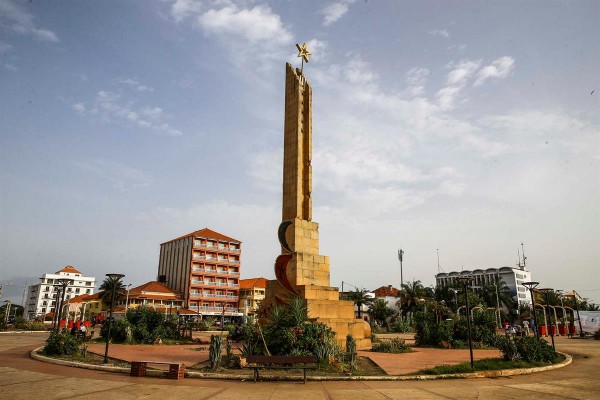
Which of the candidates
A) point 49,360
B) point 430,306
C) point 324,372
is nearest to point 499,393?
point 324,372

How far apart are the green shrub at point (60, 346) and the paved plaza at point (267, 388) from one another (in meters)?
3.01

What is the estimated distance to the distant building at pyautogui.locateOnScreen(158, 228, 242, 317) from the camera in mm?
69562

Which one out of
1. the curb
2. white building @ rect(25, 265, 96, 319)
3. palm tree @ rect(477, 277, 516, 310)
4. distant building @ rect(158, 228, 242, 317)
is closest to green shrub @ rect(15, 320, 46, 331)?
distant building @ rect(158, 228, 242, 317)

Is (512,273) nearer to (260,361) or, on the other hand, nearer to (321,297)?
(321,297)

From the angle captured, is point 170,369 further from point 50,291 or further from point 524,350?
point 50,291

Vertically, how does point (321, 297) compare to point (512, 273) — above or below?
below

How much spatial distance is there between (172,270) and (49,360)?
62.9m

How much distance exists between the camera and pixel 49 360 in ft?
47.9

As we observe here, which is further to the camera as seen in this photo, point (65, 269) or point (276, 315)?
point (65, 269)

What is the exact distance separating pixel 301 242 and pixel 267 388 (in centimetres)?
1024

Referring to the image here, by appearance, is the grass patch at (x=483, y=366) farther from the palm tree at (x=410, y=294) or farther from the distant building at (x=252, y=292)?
the distant building at (x=252, y=292)

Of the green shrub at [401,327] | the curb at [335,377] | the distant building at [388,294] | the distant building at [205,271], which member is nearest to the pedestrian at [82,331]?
the curb at [335,377]

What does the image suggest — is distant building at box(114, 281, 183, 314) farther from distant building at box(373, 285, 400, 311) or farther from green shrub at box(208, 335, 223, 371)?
green shrub at box(208, 335, 223, 371)

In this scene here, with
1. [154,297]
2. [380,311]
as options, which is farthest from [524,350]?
[154,297]
